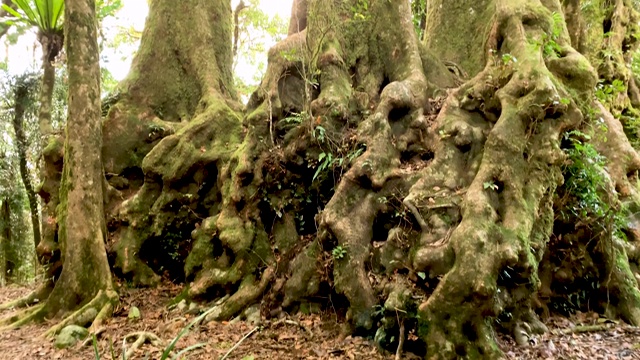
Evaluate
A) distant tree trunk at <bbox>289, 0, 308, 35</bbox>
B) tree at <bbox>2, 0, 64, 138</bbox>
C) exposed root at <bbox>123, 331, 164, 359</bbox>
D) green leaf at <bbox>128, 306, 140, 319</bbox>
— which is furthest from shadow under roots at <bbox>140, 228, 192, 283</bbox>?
distant tree trunk at <bbox>289, 0, 308, 35</bbox>

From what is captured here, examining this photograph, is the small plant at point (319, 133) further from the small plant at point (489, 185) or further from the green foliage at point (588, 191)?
the green foliage at point (588, 191)

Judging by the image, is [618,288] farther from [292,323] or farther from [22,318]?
[22,318]

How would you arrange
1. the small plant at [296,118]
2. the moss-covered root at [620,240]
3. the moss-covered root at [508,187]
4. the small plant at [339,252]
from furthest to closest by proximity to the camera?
the small plant at [296,118] → the moss-covered root at [620,240] → the small plant at [339,252] → the moss-covered root at [508,187]

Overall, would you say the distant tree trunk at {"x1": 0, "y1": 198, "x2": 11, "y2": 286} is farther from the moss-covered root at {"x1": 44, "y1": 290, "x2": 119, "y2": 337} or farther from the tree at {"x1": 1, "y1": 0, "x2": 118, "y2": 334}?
the moss-covered root at {"x1": 44, "y1": 290, "x2": 119, "y2": 337}

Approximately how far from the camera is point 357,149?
497 centimetres

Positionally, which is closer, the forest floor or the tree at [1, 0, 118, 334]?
the forest floor

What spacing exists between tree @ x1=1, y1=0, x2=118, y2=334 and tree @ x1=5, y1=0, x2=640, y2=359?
653mm

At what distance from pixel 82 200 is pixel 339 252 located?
11.7 feet

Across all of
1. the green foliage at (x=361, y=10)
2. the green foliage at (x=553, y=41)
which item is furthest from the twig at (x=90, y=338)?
the green foliage at (x=553, y=41)

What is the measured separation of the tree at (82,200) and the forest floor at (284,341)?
1.02 ft

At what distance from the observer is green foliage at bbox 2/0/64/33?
7445 mm

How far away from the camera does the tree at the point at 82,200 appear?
5137 mm

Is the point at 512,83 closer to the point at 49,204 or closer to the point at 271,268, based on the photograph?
the point at 271,268

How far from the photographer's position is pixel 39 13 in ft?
25.0
